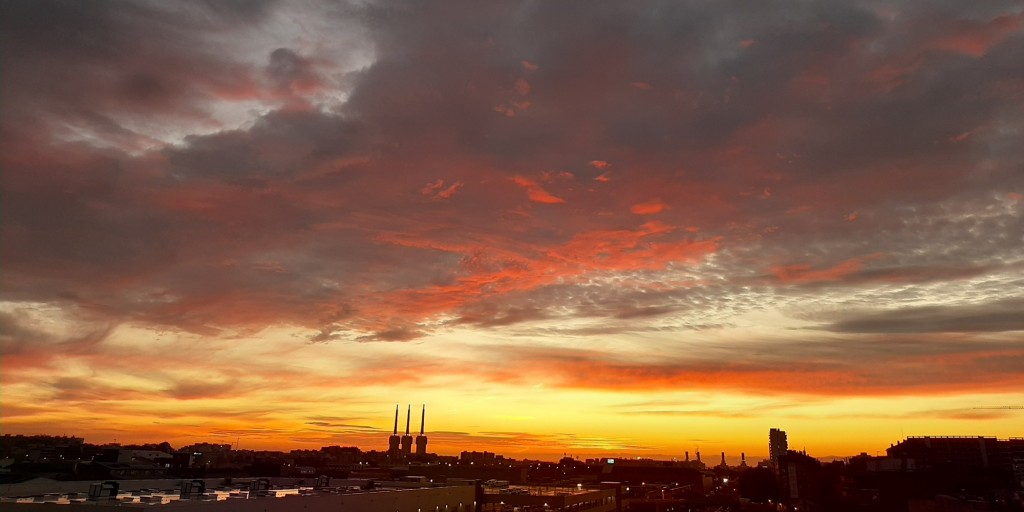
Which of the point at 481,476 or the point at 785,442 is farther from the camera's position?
the point at 785,442

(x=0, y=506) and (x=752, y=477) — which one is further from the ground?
(x=0, y=506)

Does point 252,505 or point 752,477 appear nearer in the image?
point 252,505

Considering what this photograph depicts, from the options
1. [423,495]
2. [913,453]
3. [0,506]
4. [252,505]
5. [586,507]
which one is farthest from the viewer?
[913,453]

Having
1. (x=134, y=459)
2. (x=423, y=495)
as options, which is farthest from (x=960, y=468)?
(x=134, y=459)

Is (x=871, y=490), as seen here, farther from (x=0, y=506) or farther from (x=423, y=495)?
(x=0, y=506)

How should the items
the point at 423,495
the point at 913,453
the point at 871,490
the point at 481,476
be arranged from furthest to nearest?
the point at 913,453 → the point at 481,476 → the point at 871,490 → the point at 423,495

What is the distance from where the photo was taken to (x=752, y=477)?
124375 millimetres

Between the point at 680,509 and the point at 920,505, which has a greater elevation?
the point at 920,505

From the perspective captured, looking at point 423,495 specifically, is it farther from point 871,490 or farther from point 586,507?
point 871,490

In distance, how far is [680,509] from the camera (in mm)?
85625

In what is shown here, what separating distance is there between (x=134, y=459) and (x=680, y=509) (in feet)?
273

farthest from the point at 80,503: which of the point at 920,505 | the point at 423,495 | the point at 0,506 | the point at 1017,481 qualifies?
the point at 1017,481

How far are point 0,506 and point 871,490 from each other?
91523 mm

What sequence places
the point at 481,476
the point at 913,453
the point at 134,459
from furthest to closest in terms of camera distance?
the point at 913,453, the point at 481,476, the point at 134,459
